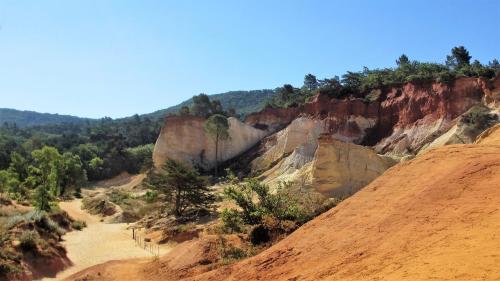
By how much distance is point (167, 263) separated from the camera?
61.6 ft

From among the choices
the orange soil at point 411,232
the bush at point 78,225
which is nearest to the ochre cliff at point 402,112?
Answer: the bush at point 78,225

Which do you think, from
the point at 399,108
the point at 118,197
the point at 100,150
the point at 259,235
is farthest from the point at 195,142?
the point at 259,235

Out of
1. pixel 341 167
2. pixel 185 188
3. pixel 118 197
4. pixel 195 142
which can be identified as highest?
pixel 195 142

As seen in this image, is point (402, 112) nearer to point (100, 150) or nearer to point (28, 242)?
point (28, 242)

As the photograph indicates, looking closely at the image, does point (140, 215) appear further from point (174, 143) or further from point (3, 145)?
point (3, 145)

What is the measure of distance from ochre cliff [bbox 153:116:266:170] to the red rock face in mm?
4615

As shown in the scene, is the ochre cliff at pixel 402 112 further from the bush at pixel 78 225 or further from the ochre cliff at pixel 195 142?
the bush at pixel 78 225

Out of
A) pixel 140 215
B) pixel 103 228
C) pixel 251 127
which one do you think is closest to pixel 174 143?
pixel 251 127

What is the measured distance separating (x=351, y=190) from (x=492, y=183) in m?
23.6

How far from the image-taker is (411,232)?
35.0 ft

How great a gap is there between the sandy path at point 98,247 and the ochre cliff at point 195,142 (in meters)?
19.9

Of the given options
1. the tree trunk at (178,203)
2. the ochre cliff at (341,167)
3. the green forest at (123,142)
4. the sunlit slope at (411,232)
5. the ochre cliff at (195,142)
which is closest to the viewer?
the sunlit slope at (411,232)

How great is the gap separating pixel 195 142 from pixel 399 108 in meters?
25.5

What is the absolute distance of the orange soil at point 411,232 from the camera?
28.7ft
